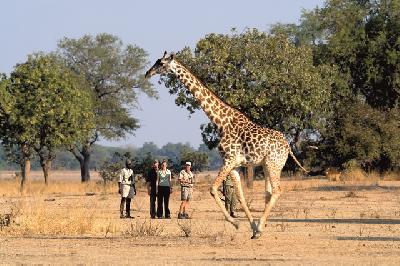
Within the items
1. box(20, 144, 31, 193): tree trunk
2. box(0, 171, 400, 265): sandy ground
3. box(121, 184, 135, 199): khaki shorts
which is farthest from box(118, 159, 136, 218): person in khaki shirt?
box(20, 144, 31, 193): tree trunk

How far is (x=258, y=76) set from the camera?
53.7 m

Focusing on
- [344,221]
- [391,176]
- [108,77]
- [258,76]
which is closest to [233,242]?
[344,221]

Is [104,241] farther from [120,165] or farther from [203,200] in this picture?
[120,165]

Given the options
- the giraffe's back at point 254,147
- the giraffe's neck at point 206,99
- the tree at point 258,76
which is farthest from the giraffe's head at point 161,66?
the tree at point 258,76

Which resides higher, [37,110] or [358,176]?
[37,110]

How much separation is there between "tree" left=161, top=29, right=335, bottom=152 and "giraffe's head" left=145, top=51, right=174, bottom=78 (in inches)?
1114

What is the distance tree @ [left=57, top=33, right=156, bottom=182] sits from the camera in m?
83.9

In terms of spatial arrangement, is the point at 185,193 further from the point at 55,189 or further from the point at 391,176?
the point at 391,176

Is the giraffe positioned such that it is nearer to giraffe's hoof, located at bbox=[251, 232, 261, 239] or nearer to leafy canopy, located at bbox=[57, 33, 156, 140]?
giraffe's hoof, located at bbox=[251, 232, 261, 239]

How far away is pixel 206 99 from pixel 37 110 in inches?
1390

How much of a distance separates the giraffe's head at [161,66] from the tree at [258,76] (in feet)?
92.9

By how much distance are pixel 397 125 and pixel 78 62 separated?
33515mm

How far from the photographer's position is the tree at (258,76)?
53384 mm

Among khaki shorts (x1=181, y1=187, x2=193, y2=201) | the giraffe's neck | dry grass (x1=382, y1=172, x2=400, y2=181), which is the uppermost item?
the giraffe's neck
